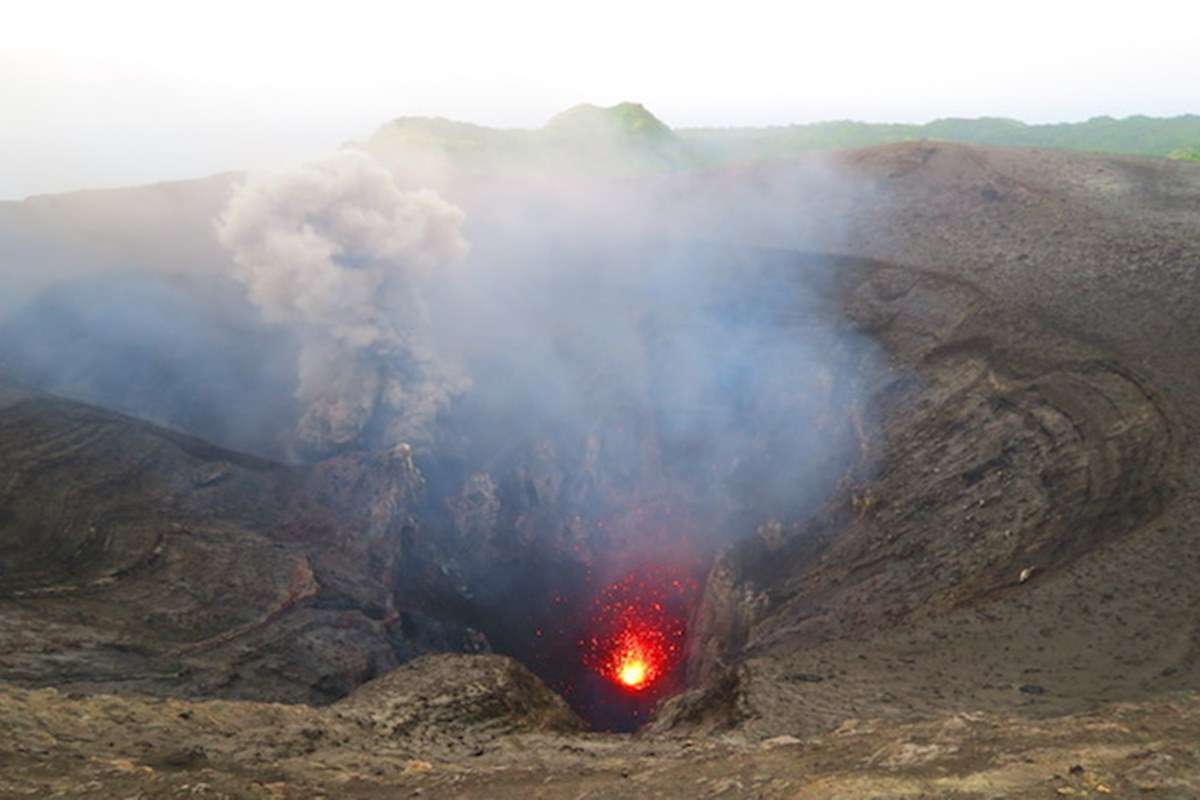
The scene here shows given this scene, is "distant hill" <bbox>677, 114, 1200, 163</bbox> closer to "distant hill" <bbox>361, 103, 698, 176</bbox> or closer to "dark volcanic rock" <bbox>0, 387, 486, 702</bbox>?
"distant hill" <bbox>361, 103, 698, 176</bbox>

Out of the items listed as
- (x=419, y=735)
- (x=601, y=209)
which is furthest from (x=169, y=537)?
(x=601, y=209)

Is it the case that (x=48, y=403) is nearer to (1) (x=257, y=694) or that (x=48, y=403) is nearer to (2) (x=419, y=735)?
(1) (x=257, y=694)

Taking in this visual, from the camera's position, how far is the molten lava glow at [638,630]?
25172 mm

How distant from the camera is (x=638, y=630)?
89.2 feet

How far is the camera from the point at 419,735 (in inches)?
571

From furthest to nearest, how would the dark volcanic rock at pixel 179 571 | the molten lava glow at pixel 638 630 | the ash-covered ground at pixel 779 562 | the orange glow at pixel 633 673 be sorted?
the molten lava glow at pixel 638 630 < the orange glow at pixel 633 673 < the dark volcanic rock at pixel 179 571 < the ash-covered ground at pixel 779 562

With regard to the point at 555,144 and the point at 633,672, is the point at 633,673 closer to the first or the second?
the point at 633,672

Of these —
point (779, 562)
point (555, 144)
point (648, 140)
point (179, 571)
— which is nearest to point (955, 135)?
point (648, 140)

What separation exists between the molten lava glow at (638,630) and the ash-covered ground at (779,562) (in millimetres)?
1268

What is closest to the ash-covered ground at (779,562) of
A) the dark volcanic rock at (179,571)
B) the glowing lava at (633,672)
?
the dark volcanic rock at (179,571)

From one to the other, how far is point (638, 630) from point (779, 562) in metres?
6.72

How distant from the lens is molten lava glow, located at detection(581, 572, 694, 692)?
991 inches

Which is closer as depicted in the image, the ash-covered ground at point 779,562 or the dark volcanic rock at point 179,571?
the ash-covered ground at point 779,562

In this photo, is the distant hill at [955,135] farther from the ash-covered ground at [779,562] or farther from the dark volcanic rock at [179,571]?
the dark volcanic rock at [179,571]
